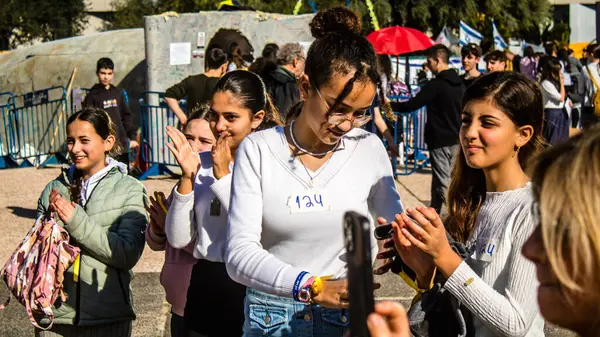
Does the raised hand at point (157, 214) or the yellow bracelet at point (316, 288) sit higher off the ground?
the yellow bracelet at point (316, 288)

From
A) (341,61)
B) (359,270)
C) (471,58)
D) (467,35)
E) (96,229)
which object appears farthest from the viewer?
(467,35)

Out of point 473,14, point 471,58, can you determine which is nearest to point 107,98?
point 471,58

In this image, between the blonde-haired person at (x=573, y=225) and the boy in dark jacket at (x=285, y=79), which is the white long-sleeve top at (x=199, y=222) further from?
the boy in dark jacket at (x=285, y=79)

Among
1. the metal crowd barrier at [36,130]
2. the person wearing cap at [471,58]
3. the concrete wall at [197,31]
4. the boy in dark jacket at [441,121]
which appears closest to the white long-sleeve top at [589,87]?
the person wearing cap at [471,58]

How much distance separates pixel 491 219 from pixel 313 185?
645 mm

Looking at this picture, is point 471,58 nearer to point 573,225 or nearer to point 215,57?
point 215,57

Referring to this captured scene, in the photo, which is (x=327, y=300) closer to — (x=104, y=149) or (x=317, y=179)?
(x=317, y=179)

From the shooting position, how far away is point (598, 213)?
5.36 feet

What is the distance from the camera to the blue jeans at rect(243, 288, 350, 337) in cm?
302

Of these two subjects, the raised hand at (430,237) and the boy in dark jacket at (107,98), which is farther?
the boy in dark jacket at (107,98)

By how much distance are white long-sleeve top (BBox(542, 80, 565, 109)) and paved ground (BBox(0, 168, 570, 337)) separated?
2134 millimetres

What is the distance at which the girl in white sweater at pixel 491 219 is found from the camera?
2.75 metres

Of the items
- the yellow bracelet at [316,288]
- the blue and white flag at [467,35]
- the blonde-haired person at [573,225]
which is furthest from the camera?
the blue and white flag at [467,35]

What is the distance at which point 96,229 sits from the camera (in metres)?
4.23
